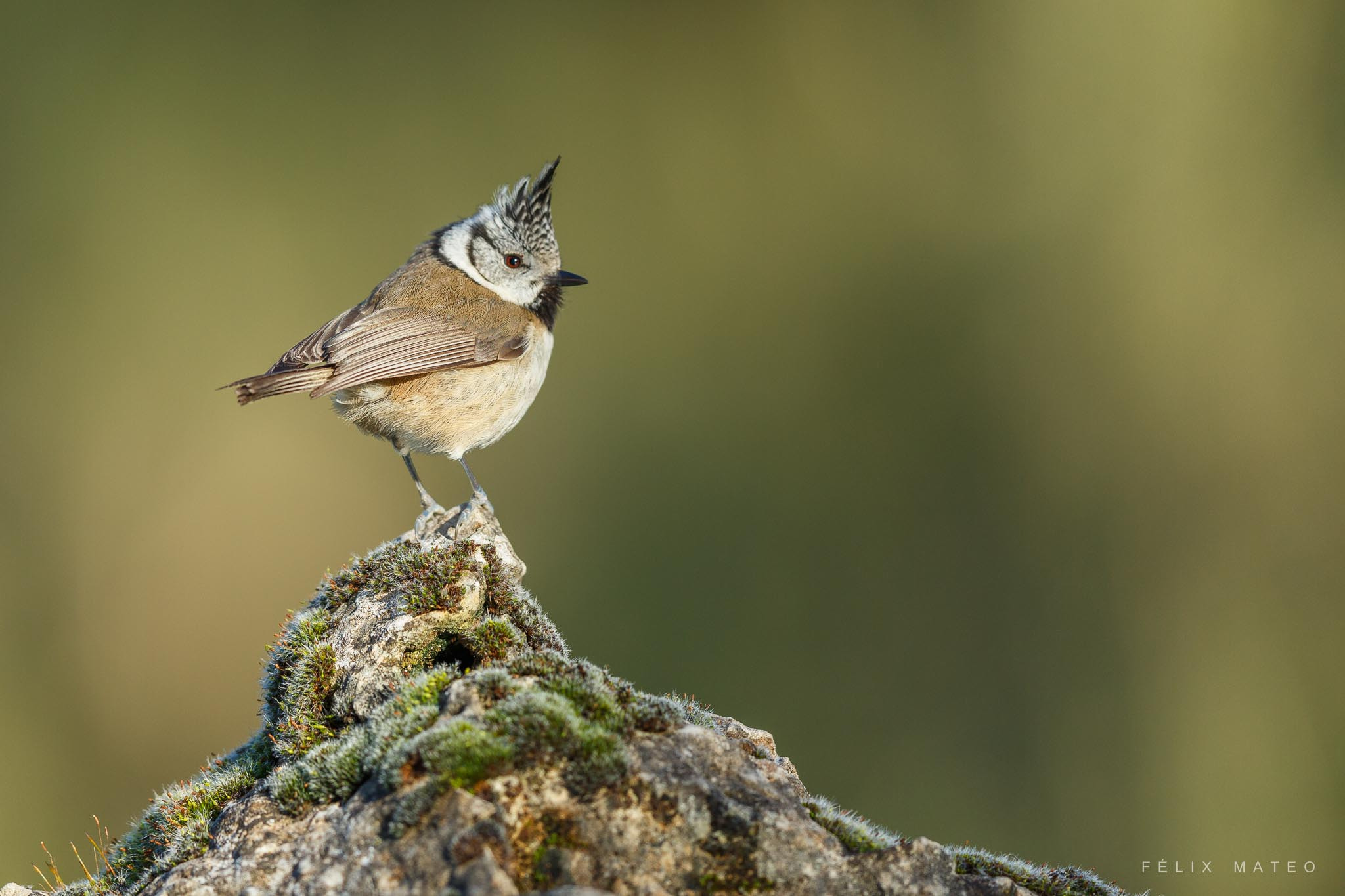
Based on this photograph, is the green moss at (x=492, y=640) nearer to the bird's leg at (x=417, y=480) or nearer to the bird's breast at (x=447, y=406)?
the bird's leg at (x=417, y=480)

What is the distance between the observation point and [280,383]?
247 inches

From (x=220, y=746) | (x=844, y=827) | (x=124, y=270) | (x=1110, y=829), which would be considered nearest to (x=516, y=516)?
(x=220, y=746)

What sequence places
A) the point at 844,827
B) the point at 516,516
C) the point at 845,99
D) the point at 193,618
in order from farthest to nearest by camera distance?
the point at 845,99 < the point at 516,516 < the point at 193,618 < the point at 844,827

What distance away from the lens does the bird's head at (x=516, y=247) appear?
7.41 metres

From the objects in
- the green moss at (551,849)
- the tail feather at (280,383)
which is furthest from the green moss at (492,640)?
the tail feather at (280,383)

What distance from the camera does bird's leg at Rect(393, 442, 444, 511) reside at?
6645 millimetres

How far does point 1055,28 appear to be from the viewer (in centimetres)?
2069

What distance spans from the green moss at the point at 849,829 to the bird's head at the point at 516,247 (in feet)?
14.7

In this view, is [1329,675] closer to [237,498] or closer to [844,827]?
[844,827]

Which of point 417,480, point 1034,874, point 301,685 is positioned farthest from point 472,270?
point 1034,874

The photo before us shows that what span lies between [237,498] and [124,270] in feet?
18.3

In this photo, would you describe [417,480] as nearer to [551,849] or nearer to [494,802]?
[494,802]

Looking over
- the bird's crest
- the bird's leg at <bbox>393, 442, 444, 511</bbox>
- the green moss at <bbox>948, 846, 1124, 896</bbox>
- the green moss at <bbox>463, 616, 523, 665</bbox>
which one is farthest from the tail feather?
the green moss at <bbox>948, 846, 1124, 896</bbox>

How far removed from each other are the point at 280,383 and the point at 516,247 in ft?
6.99
